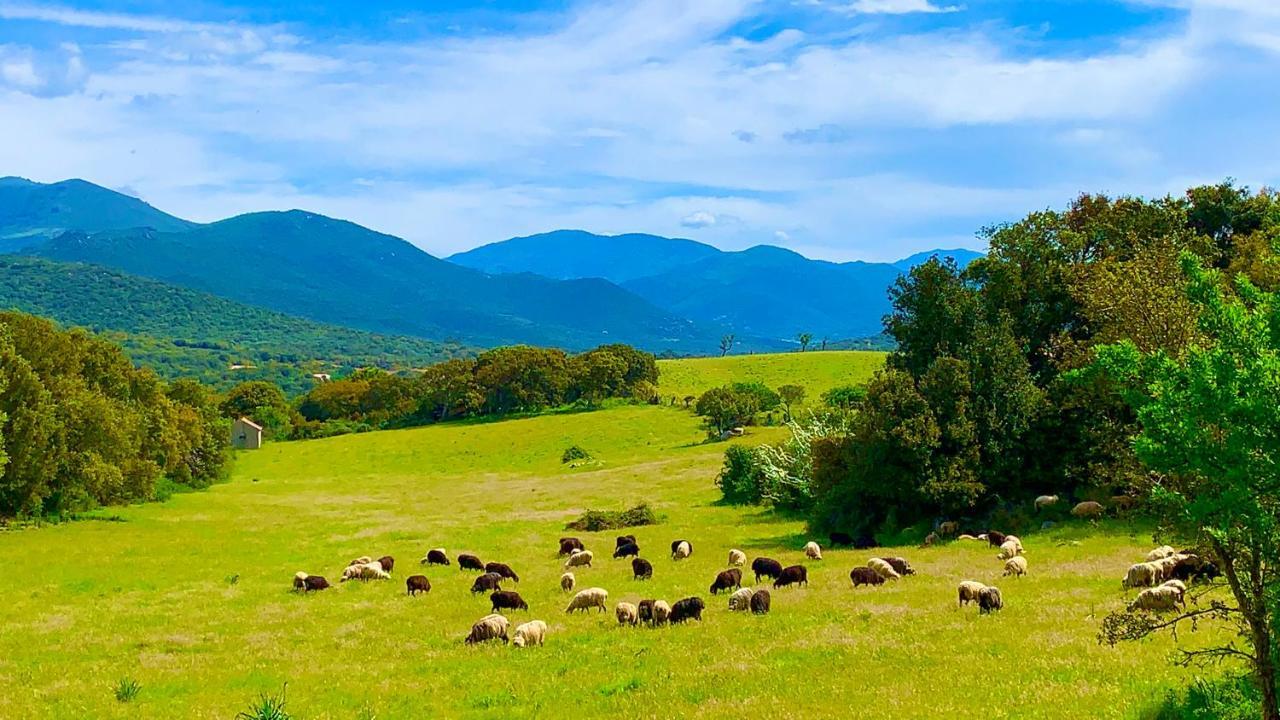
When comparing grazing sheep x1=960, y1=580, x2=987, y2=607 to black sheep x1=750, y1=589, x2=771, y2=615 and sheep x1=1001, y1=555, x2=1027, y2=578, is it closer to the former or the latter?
sheep x1=1001, y1=555, x2=1027, y2=578

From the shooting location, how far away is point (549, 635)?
2220 cm

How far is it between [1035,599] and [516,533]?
31.6 meters

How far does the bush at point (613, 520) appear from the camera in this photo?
161ft

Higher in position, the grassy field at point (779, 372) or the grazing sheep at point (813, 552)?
the grassy field at point (779, 372)

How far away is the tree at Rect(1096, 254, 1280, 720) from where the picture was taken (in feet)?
30.2

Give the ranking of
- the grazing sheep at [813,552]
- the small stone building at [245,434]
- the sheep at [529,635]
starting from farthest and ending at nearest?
the small stone building at [245,434] → the grazing sheep at [813,552] → the sheep at [529,635]

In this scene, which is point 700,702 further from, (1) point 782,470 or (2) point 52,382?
(2) point 52,382

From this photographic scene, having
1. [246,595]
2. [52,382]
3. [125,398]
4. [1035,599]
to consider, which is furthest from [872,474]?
[125,398]

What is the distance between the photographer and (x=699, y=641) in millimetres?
20281

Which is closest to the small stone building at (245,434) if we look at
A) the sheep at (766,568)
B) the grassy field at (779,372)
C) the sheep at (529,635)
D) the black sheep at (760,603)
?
the grassy field at (779,372)

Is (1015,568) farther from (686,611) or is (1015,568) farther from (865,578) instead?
(686,611)

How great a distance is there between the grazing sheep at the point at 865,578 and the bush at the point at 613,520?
24096mm

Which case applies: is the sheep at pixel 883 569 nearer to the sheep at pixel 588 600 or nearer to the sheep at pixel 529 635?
the sheep at pixel 588 600

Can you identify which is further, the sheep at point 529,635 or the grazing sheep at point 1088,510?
the grazing sheep at point 1088,510
